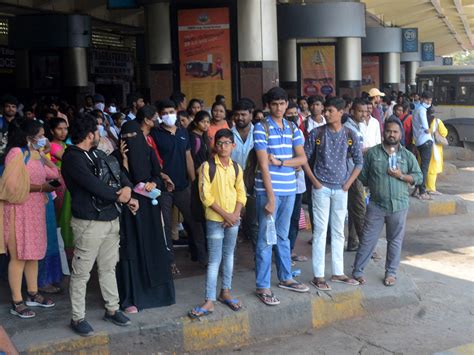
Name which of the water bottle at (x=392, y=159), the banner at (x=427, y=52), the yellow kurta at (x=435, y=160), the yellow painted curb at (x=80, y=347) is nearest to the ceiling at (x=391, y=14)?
the banner at (x=427, y=52)

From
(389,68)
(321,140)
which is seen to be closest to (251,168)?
(321,140)

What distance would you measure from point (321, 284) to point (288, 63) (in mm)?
15994

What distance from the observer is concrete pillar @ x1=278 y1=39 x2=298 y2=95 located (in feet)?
72.1

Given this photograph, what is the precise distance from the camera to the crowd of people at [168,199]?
541cm

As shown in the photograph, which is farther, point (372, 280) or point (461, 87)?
point (461, 87)

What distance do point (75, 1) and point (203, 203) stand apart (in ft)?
45.8

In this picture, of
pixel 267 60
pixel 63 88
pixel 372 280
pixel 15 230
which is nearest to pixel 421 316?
pixel 372 280

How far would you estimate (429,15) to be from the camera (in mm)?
30844

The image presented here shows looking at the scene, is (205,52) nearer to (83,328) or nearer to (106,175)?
(106,175)

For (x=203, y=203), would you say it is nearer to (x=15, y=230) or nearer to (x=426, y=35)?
(x=15, y=230)

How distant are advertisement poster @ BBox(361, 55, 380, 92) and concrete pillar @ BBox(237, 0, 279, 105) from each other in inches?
618

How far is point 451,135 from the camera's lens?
22.6 meters

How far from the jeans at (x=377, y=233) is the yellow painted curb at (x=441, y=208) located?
4.57 m

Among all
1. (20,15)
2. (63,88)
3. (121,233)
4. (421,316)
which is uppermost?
(20,15)
